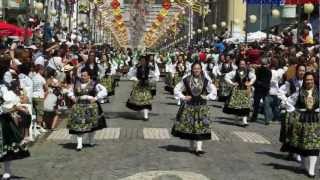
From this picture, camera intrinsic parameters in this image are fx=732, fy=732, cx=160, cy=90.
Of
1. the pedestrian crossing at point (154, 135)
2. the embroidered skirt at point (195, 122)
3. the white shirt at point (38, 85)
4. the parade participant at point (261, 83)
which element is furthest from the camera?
the parade participant at point (261, 83)

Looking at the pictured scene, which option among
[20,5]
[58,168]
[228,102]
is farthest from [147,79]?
[20,5]

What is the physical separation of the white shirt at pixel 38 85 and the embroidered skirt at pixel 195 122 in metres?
4.32

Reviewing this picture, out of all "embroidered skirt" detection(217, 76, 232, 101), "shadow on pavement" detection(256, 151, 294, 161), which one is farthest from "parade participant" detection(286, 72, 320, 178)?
"embroidered skirt" detection(217, 76, 232, 101)

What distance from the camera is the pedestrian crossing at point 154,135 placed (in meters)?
15.9

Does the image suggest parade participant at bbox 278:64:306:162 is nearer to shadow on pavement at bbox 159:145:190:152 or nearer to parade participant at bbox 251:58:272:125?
shadow on pavement at bbox 159:145:190:152

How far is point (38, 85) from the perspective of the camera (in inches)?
648

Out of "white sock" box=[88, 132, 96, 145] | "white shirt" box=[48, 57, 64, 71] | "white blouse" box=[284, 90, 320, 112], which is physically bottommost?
"white sock" box=[88, 132, 96, 145]

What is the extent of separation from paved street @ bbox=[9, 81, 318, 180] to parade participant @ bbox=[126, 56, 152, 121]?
1.35 metres

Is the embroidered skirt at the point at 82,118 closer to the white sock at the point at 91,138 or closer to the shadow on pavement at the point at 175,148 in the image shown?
the white sock at the point at 91,138

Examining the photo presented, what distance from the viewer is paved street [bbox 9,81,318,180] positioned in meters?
11.4

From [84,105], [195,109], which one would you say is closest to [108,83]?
[84,105]

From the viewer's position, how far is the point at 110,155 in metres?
13.3

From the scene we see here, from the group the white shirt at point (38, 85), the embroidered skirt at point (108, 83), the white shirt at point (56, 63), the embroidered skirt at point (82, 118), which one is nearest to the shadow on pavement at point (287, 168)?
the embroidered skirt at point (82, 118)

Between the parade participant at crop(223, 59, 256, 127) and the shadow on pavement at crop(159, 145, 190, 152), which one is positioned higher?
the parade participant at crop(223, 59, 256, 127)
